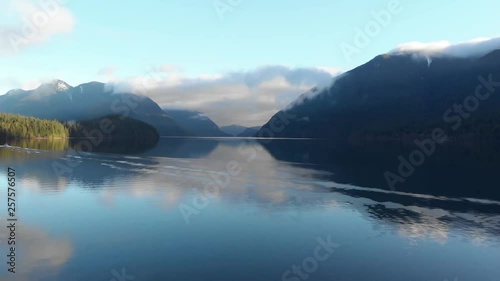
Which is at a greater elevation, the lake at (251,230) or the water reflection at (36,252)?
the lake at (251,230)

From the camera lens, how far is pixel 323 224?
46.6m

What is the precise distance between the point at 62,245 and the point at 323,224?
30.7 m

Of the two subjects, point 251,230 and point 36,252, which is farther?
point 251,230

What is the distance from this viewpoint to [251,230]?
42844 millimetres

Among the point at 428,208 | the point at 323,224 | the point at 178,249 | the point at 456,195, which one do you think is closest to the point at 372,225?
the point at 323,224

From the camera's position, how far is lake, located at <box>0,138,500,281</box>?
31.1 metres

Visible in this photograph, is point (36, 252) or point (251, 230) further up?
point (251, 230)

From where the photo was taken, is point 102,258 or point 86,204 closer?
point 102,258

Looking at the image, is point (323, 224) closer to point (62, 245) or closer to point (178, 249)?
point (178, 249)

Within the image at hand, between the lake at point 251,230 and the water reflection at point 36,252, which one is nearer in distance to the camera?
the water reflection at point 36,252

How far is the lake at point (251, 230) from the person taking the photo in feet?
102

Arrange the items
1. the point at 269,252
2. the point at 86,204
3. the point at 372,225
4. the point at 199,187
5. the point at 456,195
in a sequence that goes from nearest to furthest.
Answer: the point at 269,252 < the point at 372,225 < the point at 86,204 < the point at 456,195 < the point at 199,187

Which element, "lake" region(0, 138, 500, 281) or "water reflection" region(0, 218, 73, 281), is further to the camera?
"lake" region(0, 138, 500, 281)

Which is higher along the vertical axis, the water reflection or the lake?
the lake
